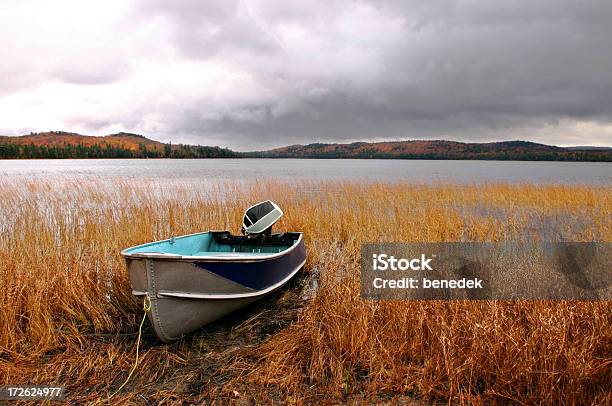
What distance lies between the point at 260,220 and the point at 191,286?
2.52 metres

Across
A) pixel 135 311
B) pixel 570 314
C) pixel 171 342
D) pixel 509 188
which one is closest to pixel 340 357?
pixel 171 342

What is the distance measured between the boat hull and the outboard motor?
1.60 m

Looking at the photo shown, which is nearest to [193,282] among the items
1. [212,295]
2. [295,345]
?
[212,295]

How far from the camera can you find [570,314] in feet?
13.0

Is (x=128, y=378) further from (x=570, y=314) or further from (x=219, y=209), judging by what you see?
(x=219, y=209)

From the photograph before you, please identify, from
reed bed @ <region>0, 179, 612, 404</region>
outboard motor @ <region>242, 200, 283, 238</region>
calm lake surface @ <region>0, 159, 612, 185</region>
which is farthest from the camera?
calm lake surface @ <region>0, 159, 612, 185</region>

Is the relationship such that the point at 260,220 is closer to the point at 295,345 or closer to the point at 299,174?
the point at 295,345

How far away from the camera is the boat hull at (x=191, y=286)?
13.8 feet

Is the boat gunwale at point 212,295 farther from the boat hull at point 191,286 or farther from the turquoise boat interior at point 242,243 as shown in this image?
the turquoise boat interior at point 242,243

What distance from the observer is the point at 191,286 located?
14.4 feet

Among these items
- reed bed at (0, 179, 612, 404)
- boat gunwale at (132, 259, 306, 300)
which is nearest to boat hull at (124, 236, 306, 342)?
boat gunwale at (132, 259, 306, 300)

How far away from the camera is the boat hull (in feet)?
13.8

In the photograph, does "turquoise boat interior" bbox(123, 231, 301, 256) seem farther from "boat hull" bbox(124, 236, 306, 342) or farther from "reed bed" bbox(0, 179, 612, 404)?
"boat hull" bbox(124, 236, 306, 342)

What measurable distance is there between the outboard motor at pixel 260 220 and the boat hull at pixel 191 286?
1.60 meters
